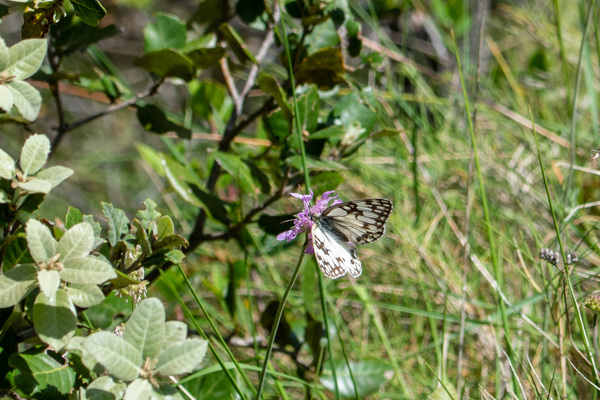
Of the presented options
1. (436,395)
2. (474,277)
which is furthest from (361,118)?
(474,277)

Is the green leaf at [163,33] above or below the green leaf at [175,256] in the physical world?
above

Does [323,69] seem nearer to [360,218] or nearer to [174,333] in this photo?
[360,218]

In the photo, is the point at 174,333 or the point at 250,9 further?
the point at 250,9

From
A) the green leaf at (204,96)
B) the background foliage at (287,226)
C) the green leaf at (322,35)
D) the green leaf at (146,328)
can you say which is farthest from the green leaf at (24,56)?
the green leaf at (204,96)

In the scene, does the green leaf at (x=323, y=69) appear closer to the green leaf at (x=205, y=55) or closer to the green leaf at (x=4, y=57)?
the green leaf at (x=205, y=55)

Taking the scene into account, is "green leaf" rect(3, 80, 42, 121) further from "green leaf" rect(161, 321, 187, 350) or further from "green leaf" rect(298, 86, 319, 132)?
"green leaf" rect(298, 86, 319, 132)

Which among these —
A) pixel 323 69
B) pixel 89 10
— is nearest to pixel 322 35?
pixel 323 69

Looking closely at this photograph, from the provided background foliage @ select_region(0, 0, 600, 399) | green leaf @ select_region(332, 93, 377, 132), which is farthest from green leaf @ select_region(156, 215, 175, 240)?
green leaf @ select_region(332, 93, 377, 132)

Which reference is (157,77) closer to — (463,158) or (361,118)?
(361,118)
